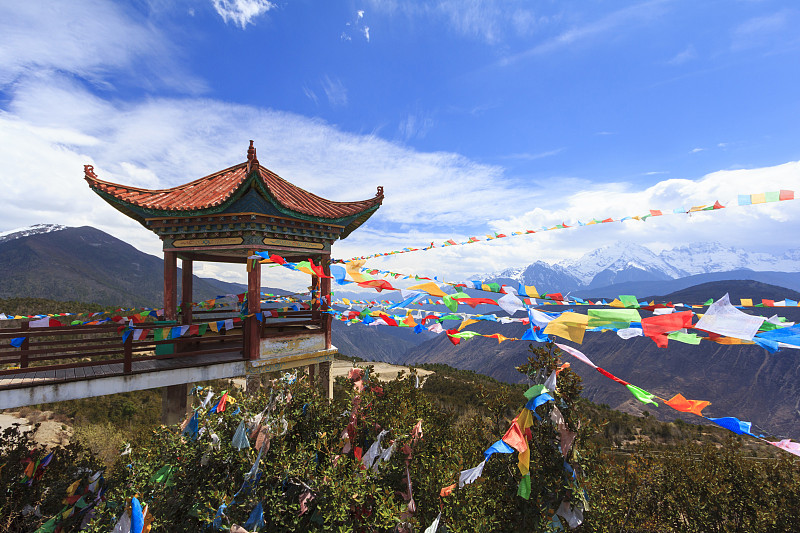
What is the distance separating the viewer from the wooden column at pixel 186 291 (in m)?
10.9

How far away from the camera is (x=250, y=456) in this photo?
4734 mm

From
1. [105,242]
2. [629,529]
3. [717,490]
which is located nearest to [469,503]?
[629,529]

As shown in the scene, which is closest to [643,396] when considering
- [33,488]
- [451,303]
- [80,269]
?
[451,303]

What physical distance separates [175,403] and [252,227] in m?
5.13

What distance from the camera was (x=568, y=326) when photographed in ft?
12.0

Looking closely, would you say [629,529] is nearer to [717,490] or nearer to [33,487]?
[717,490]

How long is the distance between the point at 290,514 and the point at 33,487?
6893 millimetres

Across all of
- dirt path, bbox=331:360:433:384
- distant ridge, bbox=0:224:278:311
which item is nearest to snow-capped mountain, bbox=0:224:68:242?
distant ridge, bbox=0:224:278:311

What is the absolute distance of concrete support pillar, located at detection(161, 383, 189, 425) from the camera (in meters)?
9.48

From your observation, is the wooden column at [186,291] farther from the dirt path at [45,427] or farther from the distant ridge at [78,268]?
the distant ridge at [78,268]

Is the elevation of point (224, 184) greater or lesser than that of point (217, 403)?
greater

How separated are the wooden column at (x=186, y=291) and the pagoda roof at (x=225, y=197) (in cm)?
199

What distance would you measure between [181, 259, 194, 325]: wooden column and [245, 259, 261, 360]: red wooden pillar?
2.98 meters

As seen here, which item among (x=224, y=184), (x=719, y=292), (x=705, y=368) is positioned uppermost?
(x=224, y=184)
